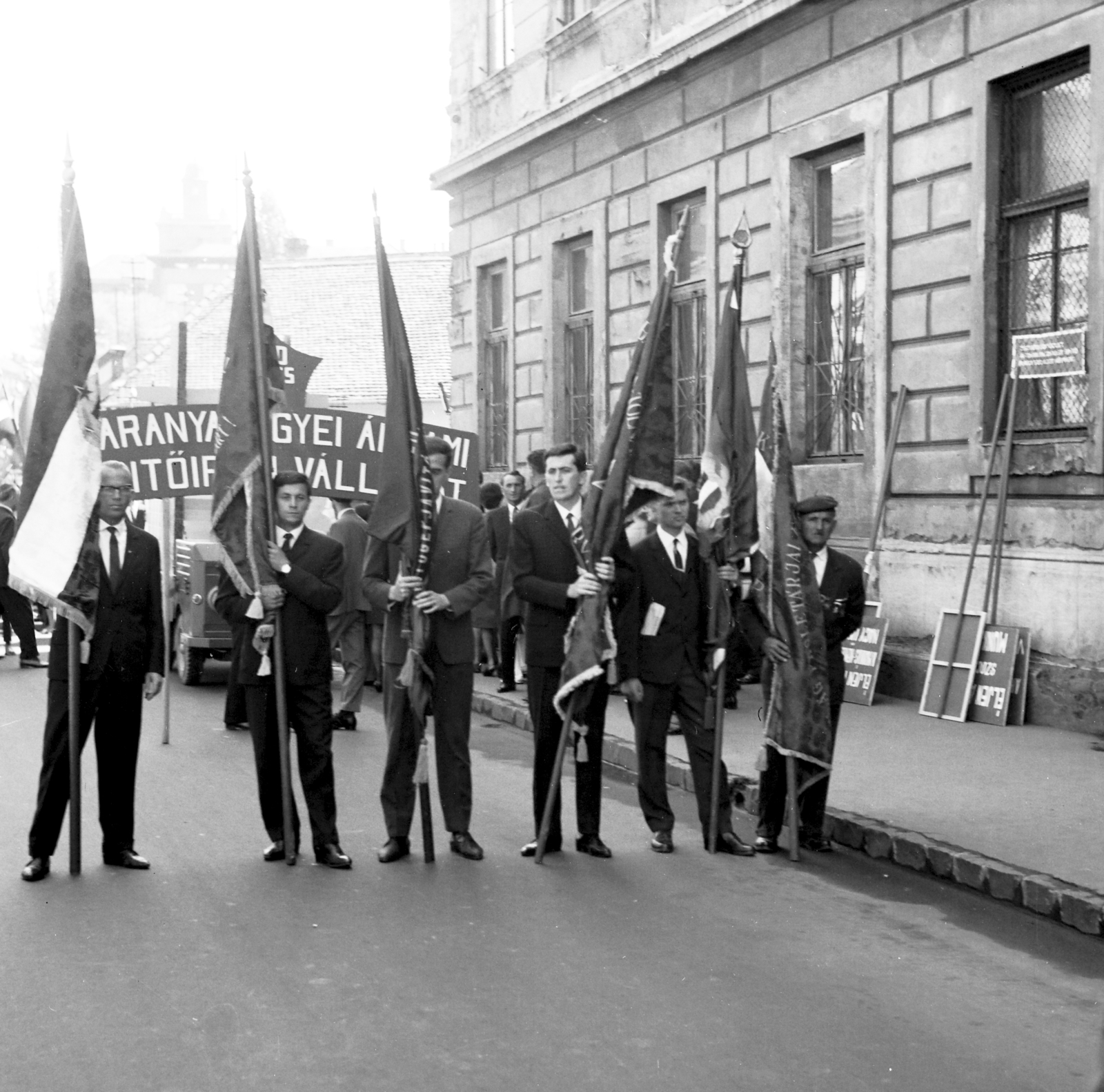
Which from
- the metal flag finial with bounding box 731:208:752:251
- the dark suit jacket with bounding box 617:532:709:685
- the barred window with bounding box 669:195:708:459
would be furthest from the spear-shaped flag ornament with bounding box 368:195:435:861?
the barred window with bounding box 669:195:708:459

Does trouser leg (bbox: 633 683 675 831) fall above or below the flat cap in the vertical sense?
below

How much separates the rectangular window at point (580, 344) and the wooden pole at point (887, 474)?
20.9ft

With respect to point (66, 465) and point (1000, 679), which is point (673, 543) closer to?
point (66, 465)

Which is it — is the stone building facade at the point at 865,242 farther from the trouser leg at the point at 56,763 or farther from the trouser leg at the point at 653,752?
the trouser leg at the point at 56,763

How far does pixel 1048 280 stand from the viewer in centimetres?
1305

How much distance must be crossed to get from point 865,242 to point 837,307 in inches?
35.6

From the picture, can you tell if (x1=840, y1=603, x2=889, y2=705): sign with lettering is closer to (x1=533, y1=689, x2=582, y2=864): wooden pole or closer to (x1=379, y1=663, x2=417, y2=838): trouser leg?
(x1=533, y1=689, x2=582, y2=864): wooden pole

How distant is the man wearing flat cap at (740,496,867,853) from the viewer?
8797mm

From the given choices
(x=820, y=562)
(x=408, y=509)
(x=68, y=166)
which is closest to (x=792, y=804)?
(x=820, y=562)

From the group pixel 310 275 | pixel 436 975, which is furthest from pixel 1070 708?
pixel 310 275

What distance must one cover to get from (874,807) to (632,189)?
1141 cm

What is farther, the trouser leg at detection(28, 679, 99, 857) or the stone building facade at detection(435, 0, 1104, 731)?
the stone building facade at detection(435, 0, 1104, 731)

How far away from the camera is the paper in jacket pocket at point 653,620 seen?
877cm

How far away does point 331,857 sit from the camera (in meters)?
8.09
